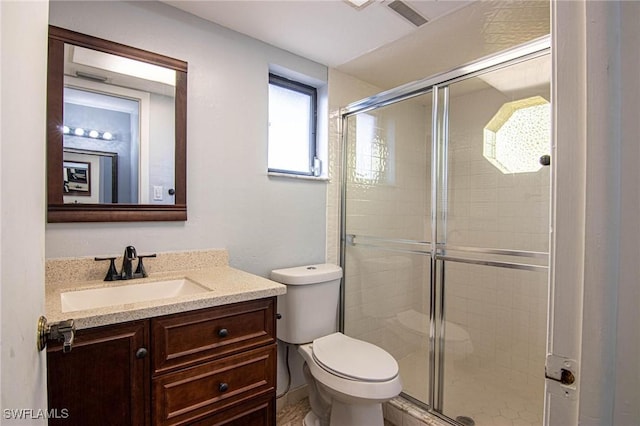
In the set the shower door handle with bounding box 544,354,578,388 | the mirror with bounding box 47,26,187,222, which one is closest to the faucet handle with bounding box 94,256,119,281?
the mirror with bounding box 47,26,187,222

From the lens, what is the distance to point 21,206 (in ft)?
1.64

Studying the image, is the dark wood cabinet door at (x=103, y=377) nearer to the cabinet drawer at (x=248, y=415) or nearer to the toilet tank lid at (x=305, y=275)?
the cabinet drawer at (x=248, y=415)

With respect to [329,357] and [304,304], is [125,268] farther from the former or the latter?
[329,357]

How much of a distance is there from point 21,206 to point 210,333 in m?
0.84

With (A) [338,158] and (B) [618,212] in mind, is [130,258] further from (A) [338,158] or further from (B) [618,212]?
(B) [618,212]

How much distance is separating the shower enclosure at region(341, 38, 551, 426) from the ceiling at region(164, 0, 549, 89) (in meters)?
0.26

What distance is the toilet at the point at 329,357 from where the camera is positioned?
56.0 inches

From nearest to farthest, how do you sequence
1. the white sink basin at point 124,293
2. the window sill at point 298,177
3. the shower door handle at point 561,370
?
the shower door handle at point 561,370
the white sink basin at point 124,293
the window sill at point 298,177

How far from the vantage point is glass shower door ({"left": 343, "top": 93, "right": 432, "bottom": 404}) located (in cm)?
219

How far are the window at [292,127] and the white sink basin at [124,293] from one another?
89 centimetres

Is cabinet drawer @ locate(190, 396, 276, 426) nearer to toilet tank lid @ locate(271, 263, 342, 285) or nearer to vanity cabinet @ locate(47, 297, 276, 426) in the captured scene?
vanity cabinet @ locate(47, 297, 276, 426)

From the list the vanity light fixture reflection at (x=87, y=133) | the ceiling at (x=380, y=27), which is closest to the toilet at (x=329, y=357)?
the vanity light fixture reflection at (x=87, y=133)

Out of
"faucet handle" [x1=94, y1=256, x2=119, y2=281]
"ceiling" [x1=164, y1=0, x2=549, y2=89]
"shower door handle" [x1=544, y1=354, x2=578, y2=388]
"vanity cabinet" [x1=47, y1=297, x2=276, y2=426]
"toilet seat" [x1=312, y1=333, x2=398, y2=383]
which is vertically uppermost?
"ceiling" [x1=164, y1=0, x2=549, y2=89]

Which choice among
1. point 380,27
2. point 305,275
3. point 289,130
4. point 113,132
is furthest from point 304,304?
point 380,27
